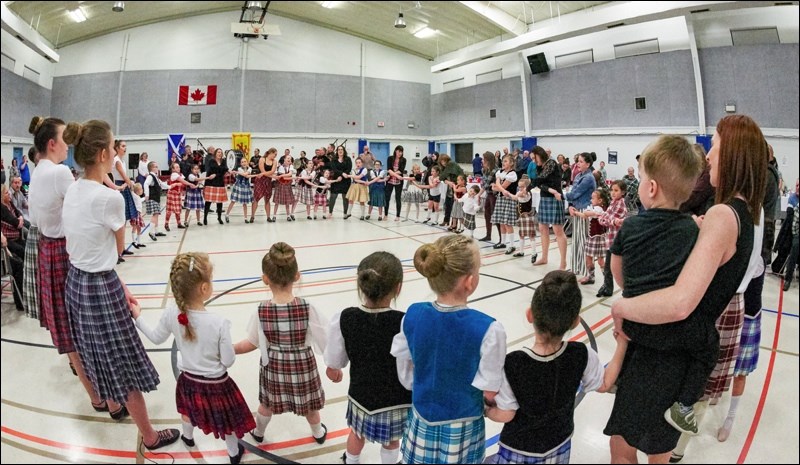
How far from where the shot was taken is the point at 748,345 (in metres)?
1.42

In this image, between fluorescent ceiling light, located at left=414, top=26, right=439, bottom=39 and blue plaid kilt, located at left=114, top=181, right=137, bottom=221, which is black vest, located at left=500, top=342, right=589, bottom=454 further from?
blue plaid kilt, located at left=114, top=181, right=137, bottom=221

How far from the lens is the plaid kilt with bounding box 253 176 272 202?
6238 mm

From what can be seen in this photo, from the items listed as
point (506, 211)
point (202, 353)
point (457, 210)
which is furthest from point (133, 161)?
point (457, 210)

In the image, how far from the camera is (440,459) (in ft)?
3.05

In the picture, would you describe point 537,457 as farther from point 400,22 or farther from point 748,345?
point 400,22

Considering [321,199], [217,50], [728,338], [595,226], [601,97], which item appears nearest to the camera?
[728,338]

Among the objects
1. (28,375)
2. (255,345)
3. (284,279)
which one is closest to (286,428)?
(255,345)

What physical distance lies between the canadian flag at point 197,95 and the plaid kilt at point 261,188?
4.19m

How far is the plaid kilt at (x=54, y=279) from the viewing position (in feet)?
4.43

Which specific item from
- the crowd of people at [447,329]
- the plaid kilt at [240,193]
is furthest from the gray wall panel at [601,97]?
the crowd of people at [447,329]

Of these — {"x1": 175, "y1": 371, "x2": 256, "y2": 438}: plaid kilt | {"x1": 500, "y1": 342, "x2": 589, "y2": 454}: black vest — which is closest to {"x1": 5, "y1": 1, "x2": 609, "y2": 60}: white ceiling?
{"x1": 500, "y1": 342, "x2": 589, "y2": 454}: black vest

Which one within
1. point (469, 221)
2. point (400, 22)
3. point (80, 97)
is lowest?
point (469, 221)

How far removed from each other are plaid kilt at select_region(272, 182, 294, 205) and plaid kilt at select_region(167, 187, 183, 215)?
4.56 ft

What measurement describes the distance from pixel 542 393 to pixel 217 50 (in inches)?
87.9
